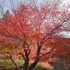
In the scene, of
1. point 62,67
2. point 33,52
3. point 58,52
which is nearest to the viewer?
point 58,52

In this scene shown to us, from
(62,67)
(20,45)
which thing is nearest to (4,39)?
(20,45)

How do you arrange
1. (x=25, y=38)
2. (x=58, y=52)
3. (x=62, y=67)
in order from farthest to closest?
(x=62, y=67)
(x=58, y=52)
(x=25, y=38)

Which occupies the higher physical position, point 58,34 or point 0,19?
point 0,19

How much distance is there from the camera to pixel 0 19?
987 centimetres

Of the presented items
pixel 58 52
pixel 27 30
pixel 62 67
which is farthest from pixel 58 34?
pixel 62 67

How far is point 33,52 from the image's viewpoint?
38.2 feet

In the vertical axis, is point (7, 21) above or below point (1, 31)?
above

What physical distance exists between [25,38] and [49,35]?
1606mm

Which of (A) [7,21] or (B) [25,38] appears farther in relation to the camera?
(A) [7,21]

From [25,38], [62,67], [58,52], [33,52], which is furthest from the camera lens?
[62,67]

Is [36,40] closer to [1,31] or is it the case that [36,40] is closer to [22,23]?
[22,23]

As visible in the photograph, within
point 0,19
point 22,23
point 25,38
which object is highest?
point 0,19

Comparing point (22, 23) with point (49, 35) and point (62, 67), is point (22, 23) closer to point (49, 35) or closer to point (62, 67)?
point (49, 35)

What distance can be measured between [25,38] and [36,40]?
735mm
